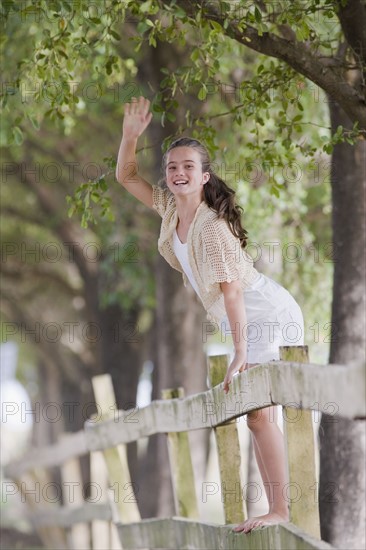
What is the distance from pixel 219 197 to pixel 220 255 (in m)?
0.40

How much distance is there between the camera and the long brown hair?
493 cm

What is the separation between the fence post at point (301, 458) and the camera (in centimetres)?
388

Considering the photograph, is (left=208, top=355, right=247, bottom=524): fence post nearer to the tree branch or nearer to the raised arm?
the raised arm

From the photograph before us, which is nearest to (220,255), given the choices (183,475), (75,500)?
(183,475)

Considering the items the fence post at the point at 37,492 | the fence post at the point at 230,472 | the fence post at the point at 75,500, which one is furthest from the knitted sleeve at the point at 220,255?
the fence post at the point at 37,492

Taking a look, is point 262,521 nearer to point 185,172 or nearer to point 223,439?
point 223,439

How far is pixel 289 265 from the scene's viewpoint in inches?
426

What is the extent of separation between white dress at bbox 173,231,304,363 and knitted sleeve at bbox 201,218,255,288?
155mm

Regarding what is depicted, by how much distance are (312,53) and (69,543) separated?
7329 mm

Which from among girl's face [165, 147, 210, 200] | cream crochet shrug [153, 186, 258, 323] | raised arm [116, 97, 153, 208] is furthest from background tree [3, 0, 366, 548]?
cream crochet shrug [153, 186, 258, 323]

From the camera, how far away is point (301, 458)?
12.8ft

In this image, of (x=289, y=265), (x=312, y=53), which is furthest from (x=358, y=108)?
(x=289, y=265)

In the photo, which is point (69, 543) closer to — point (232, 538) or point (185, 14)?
point (232, 538)

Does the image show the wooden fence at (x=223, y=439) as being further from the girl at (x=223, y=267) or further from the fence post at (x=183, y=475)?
the girl at (x=223, y=267)
